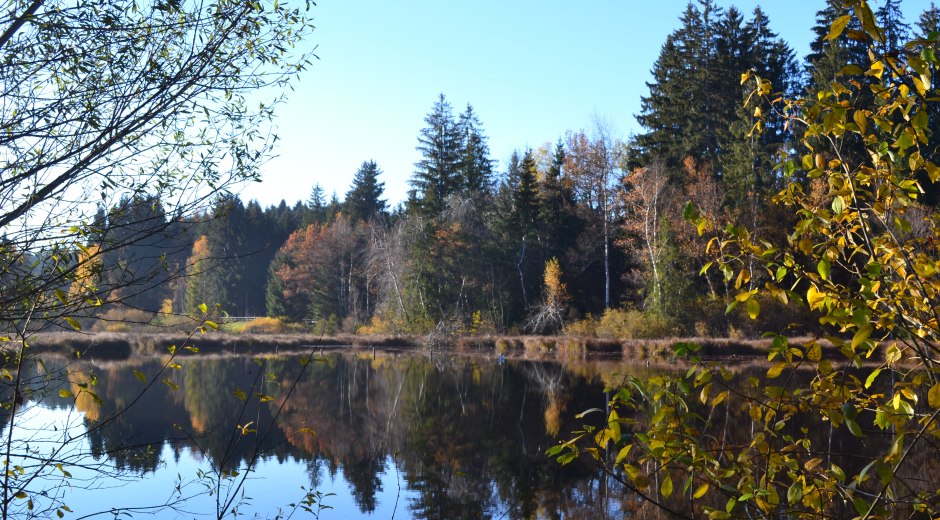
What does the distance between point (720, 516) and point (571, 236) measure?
1532 inches

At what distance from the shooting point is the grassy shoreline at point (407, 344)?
2911cm

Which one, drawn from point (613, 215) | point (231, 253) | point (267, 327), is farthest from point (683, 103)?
point (231, 253)

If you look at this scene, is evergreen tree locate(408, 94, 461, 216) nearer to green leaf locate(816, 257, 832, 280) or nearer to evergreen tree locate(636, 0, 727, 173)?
evergreen tree locate(636, 0, 727, 173)

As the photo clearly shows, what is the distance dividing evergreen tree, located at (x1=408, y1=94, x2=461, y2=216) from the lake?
2140cm

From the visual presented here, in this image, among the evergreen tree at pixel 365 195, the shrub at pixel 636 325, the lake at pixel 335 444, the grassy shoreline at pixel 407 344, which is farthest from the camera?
the evergreen tree at pixel 365 195

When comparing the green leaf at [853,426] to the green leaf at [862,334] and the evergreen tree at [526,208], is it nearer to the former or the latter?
the green leaf at [862,334]

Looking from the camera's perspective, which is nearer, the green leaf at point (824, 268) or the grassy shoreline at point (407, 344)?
the green leaf at point (824, 268)

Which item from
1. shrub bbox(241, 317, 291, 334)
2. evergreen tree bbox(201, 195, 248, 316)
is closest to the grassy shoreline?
shrub bbox(241, 317, 291, 334)

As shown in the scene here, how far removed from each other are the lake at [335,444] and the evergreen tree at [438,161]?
21401 mm

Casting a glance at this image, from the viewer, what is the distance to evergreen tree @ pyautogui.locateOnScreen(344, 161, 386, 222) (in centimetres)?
5775

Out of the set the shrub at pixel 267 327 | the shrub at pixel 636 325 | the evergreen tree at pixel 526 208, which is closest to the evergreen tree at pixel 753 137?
the shrub at pixel 636 325

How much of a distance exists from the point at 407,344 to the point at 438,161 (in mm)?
13703

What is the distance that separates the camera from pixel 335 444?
1498cm

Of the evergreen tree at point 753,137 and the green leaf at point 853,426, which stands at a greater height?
the evergreen tree at point 753,137
